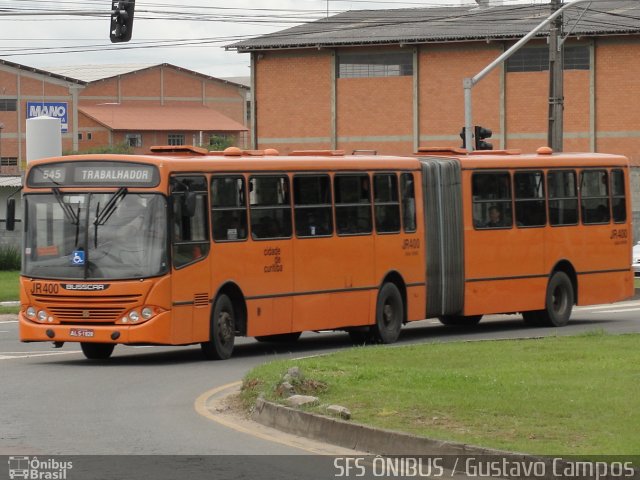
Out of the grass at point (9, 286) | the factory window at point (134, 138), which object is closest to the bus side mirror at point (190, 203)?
the grass at point (9, 286)

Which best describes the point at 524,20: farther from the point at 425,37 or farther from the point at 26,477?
the point at 26,477

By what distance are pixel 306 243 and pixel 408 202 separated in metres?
2.85

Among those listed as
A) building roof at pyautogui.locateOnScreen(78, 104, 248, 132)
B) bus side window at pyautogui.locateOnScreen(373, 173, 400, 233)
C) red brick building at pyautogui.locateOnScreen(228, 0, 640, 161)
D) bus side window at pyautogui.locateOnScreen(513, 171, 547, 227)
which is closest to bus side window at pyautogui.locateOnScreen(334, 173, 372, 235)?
bus side window at pyautogui.locateOnScreen(373, 173, 400, 233)

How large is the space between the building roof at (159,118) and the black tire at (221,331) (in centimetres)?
9294

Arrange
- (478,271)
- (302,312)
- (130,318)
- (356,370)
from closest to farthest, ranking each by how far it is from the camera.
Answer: (356,370) → (130,318) → (302,312) → (478,271)

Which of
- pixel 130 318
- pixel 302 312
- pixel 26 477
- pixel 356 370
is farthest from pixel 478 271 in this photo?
pixel 26 477

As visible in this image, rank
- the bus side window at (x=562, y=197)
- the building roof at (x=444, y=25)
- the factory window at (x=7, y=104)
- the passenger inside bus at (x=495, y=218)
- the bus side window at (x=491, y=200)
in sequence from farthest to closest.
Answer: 1. the factory window at (x=7, y=104)
2. the building roof at (x=444, y=25)
3. the bus side window at (x=562, y=197)
4. the passenger inside bus at (x=495, y=218)
5. the bus side window at (x=491, y=200)

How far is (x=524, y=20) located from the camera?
206ft

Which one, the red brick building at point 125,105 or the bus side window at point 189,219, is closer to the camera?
the bus side window at point 189,219

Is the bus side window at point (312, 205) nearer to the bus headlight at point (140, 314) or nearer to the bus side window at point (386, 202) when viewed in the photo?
the bus side window at point (386, 202)

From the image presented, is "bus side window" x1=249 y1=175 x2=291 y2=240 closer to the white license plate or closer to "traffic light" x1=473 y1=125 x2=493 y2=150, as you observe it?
the white license plate

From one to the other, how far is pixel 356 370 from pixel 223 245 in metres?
5.05

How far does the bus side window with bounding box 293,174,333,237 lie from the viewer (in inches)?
906

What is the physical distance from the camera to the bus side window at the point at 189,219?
20.6 m
